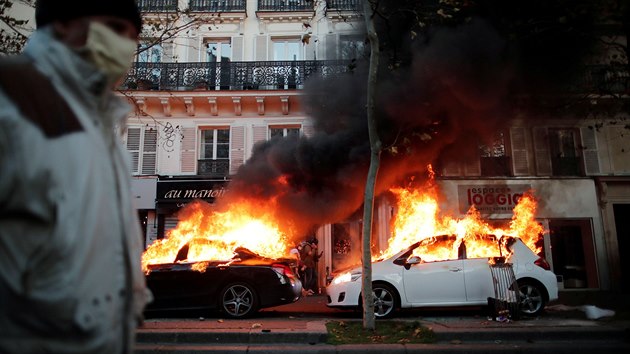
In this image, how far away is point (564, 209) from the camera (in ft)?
52.4

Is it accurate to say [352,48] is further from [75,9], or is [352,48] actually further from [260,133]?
[75,9]

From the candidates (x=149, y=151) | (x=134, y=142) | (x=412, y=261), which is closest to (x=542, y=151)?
(x=412, y=261)

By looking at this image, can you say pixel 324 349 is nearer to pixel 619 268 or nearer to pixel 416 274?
pixel 416 274

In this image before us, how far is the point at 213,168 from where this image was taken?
16281 mm

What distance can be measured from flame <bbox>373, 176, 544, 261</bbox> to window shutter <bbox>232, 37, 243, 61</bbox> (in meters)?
7.79

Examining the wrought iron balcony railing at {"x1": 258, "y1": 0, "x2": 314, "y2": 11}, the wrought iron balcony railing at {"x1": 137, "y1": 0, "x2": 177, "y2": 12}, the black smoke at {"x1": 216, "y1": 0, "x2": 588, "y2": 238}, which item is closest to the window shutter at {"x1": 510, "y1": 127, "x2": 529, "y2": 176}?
the black smoke at {"x1": 216, "y1": 0, "x2": 588, "y2": 238}

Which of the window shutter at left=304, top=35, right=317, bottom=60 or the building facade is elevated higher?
the window shutter at left=304, top=35, right=317, bottom=60

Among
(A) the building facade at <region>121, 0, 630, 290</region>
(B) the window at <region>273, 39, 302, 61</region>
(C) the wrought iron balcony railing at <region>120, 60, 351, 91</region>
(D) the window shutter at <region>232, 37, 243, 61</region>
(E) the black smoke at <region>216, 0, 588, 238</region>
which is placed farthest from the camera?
(B) the window at <region>273, 39, 302, 61</region>

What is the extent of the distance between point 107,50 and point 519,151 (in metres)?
17.3

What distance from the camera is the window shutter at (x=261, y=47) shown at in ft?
56.3

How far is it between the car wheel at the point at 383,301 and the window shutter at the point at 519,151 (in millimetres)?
9537

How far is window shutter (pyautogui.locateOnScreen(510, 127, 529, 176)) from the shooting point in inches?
649

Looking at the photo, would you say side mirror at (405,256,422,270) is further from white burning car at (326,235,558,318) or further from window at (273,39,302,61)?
window at (273,39,302,61)

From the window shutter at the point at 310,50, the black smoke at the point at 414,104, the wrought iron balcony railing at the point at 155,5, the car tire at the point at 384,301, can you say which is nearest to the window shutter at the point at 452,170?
the black smoke at the point at 414,104
